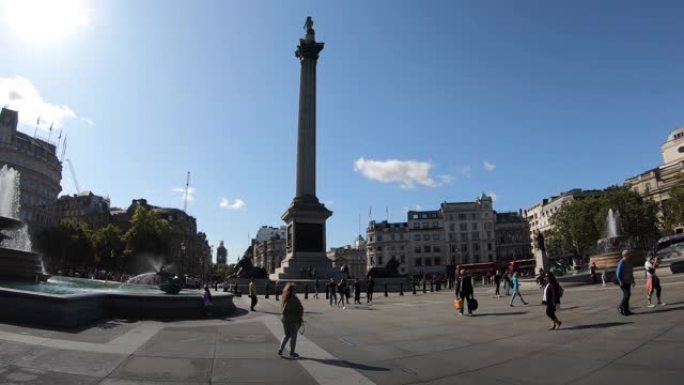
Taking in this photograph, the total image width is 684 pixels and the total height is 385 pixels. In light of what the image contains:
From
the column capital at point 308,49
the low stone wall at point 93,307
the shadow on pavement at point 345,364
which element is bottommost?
the shadow on pavement at point 345,364

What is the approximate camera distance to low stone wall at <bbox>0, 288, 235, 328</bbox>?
1295cm

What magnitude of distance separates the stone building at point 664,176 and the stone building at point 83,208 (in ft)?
458

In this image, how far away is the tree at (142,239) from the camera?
269ft

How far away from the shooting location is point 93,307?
49.5ft

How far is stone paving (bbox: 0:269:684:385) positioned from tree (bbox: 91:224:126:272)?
77622 millimetres

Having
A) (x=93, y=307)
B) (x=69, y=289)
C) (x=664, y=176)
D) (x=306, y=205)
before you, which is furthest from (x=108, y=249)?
(x=664, y=176)

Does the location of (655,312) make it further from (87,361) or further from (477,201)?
(477,201)

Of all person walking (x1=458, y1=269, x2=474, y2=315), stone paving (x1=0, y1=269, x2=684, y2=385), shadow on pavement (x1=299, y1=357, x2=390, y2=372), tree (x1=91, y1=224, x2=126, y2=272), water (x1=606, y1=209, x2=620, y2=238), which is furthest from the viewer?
tree (x1=91, y1=224, x2=126, y2=272)

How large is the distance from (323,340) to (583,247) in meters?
87.1

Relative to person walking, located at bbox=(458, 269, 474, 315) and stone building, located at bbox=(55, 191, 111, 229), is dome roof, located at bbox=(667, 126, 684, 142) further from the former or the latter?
stone building, located at bbox=(55, 191, 111, 229)

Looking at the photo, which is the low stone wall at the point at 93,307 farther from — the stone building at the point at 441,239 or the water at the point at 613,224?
the stone building at the point at 441,239

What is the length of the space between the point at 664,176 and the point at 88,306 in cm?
11331

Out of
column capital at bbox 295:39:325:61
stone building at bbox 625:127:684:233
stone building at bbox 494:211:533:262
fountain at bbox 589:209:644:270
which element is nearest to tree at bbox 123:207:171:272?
column capital at bbox 295:39:325:61

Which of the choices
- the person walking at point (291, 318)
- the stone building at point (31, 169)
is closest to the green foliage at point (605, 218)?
the person walking at point (291, 318)
